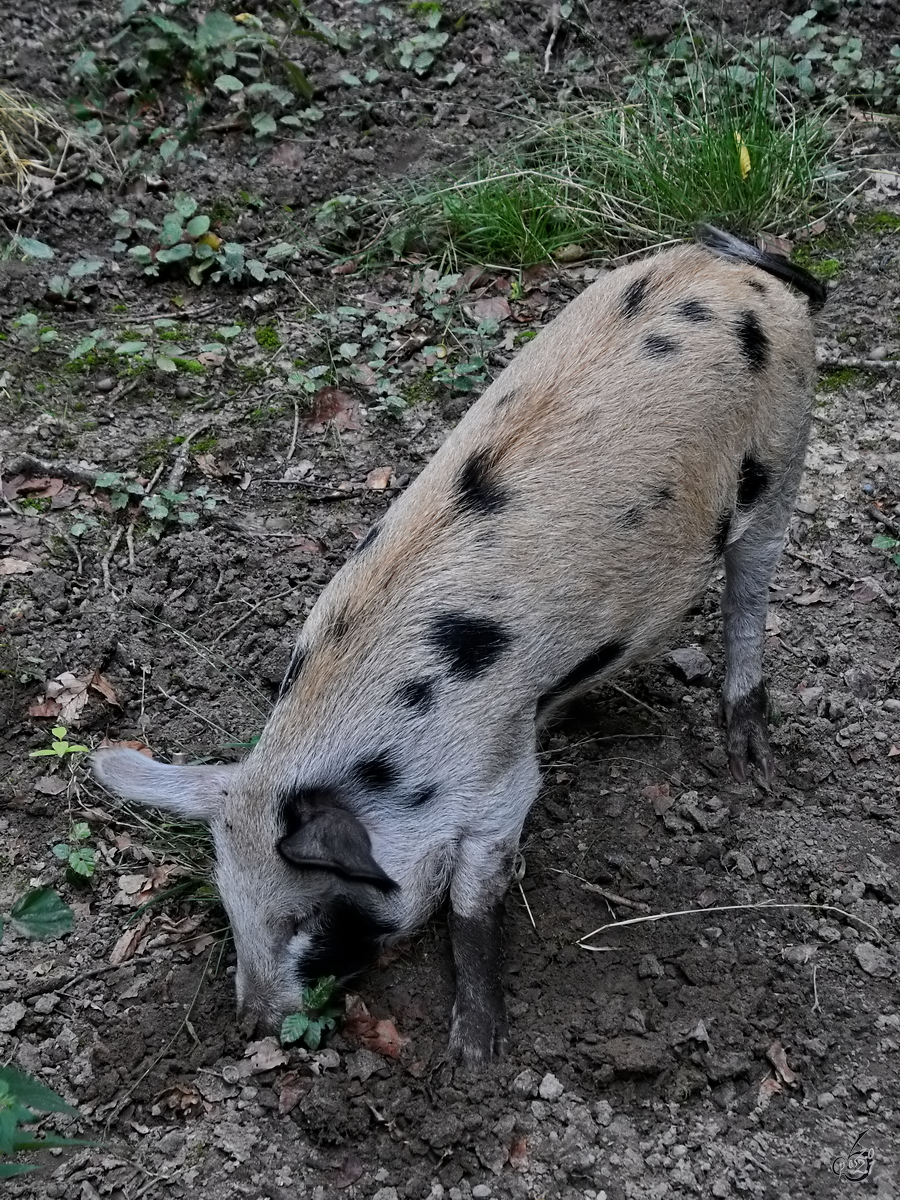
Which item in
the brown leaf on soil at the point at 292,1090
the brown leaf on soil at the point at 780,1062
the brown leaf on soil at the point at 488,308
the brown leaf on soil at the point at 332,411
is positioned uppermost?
the brown leaf on soil at the point at 488,308

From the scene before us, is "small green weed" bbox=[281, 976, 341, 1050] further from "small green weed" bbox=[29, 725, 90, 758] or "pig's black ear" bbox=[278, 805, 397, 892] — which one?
"small green weed" bbox=[29, 725, 90, 758]

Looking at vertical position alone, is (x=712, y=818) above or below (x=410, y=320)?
→ below

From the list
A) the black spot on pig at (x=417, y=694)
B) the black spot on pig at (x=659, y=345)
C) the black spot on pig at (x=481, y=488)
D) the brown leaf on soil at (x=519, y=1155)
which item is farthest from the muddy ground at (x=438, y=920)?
the black spot on pig at (x=659, y=345)

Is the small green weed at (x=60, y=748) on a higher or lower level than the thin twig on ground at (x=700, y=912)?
higher

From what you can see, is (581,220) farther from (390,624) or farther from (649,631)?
(390,624)

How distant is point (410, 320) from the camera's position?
5.62m

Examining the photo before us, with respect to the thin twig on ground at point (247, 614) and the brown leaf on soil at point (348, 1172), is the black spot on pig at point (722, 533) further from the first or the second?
the brown leaf on soil at point (348, 1172)

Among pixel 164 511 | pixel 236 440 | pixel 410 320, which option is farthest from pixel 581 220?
pixel 164 511

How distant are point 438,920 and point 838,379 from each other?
325 centimetres

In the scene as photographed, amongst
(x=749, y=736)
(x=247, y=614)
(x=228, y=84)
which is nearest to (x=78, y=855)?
(x=247, y=614)

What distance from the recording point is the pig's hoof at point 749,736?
12.9 feet

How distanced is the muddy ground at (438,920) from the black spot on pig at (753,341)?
126cm

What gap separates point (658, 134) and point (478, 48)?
158cm

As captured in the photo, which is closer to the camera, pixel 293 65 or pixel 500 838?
pixel 500 838
